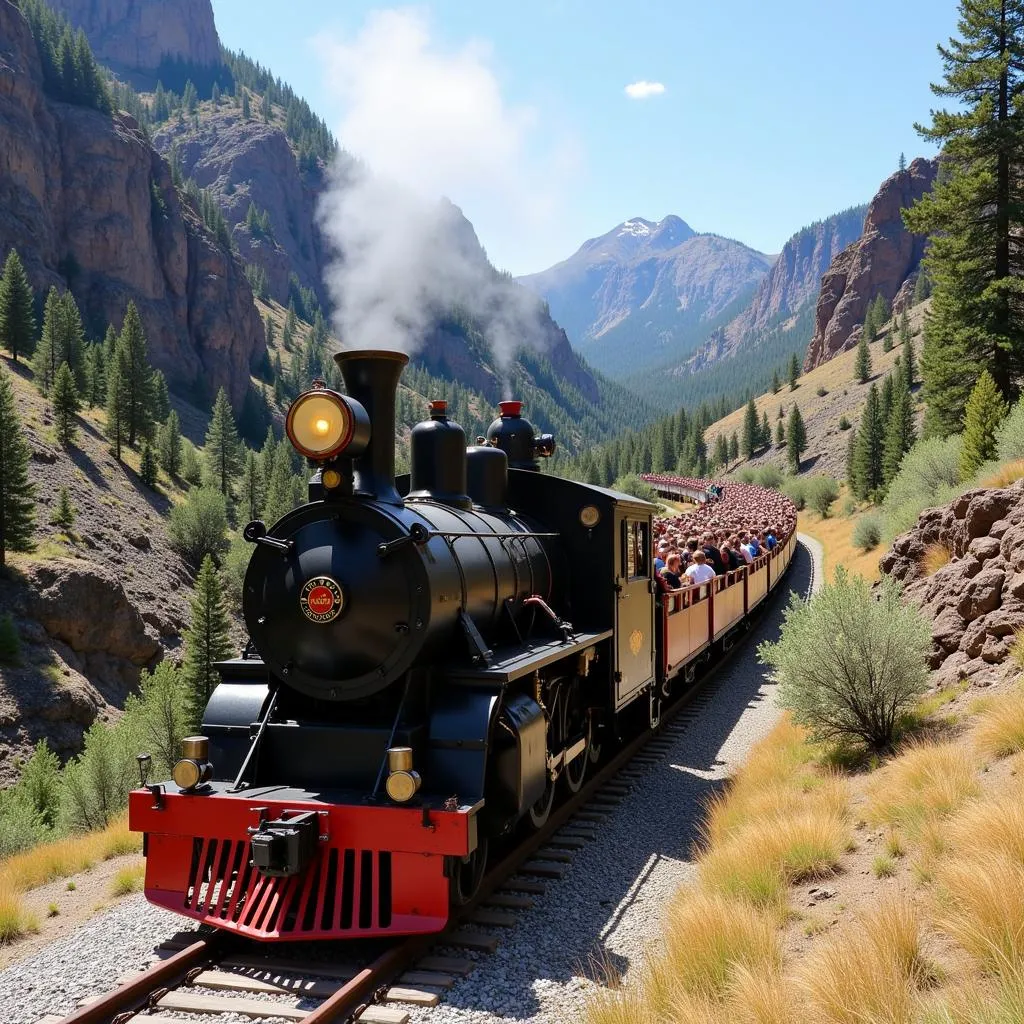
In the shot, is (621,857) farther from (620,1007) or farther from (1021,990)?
(1021,990)

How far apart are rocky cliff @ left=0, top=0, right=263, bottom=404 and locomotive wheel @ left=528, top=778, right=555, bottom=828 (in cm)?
10083

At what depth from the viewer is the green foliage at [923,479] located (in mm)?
22969

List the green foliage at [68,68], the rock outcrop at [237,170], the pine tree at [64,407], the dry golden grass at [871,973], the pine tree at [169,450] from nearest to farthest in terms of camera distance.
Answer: the dry golden grass at [871,973] → the pine tree at [64,407] → the pine tree at [169,450] → the green foliage at [68,68] → the rock outcrop at [237,170]

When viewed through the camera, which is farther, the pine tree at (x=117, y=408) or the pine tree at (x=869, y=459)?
the pine tree at (x=117, y=408)

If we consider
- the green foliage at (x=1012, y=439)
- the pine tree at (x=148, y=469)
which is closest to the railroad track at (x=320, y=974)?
the green foliage at (x=1012, y=439)

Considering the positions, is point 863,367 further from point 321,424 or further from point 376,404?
point 321,424

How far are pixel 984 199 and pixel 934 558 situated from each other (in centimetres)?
1635

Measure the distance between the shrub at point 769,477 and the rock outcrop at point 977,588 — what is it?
70992 millimetres

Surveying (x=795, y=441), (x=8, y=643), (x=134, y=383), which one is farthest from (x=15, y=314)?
(x=795, y=441)

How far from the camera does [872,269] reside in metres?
151

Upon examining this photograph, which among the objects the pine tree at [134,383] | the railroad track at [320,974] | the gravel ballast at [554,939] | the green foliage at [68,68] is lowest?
the gravel ballast at [554,939]

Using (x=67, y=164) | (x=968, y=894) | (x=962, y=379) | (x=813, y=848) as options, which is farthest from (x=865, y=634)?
(x=67, y=164)

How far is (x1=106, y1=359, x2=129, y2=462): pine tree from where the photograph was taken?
210 ft

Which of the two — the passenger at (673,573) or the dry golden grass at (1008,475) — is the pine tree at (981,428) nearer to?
the dry golden grass at (1008,475)
